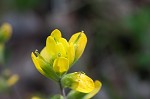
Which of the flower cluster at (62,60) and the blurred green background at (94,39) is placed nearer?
the flower cluster at (62,60)

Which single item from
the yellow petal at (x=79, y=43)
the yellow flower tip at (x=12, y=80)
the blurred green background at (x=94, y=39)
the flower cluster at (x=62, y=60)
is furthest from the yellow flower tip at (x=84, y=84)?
the blurred green background at (x=94, y=39)

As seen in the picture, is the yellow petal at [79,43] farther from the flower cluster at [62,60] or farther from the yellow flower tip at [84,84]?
the yellow flower tip at [84,84]

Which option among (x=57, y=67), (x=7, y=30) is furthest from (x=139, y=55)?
(x=57, y=67)

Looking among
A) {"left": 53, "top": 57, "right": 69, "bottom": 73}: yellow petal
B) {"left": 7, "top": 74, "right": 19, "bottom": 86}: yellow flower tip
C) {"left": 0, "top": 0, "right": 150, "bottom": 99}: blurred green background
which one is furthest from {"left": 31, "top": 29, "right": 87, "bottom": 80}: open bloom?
{"left": 0, "top": 0, "right": 150, "bottom": 99}: blurred green background

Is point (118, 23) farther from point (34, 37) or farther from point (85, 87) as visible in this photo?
point (85, 87)

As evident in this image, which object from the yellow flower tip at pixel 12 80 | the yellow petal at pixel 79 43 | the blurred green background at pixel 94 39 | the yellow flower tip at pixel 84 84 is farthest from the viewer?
the blurred green background at pixel 94 39

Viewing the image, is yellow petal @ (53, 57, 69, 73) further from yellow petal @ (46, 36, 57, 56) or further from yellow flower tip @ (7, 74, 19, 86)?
yellow flower tip @ (7, 74, 19, 86)

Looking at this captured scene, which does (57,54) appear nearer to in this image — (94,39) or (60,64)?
(60,64)
